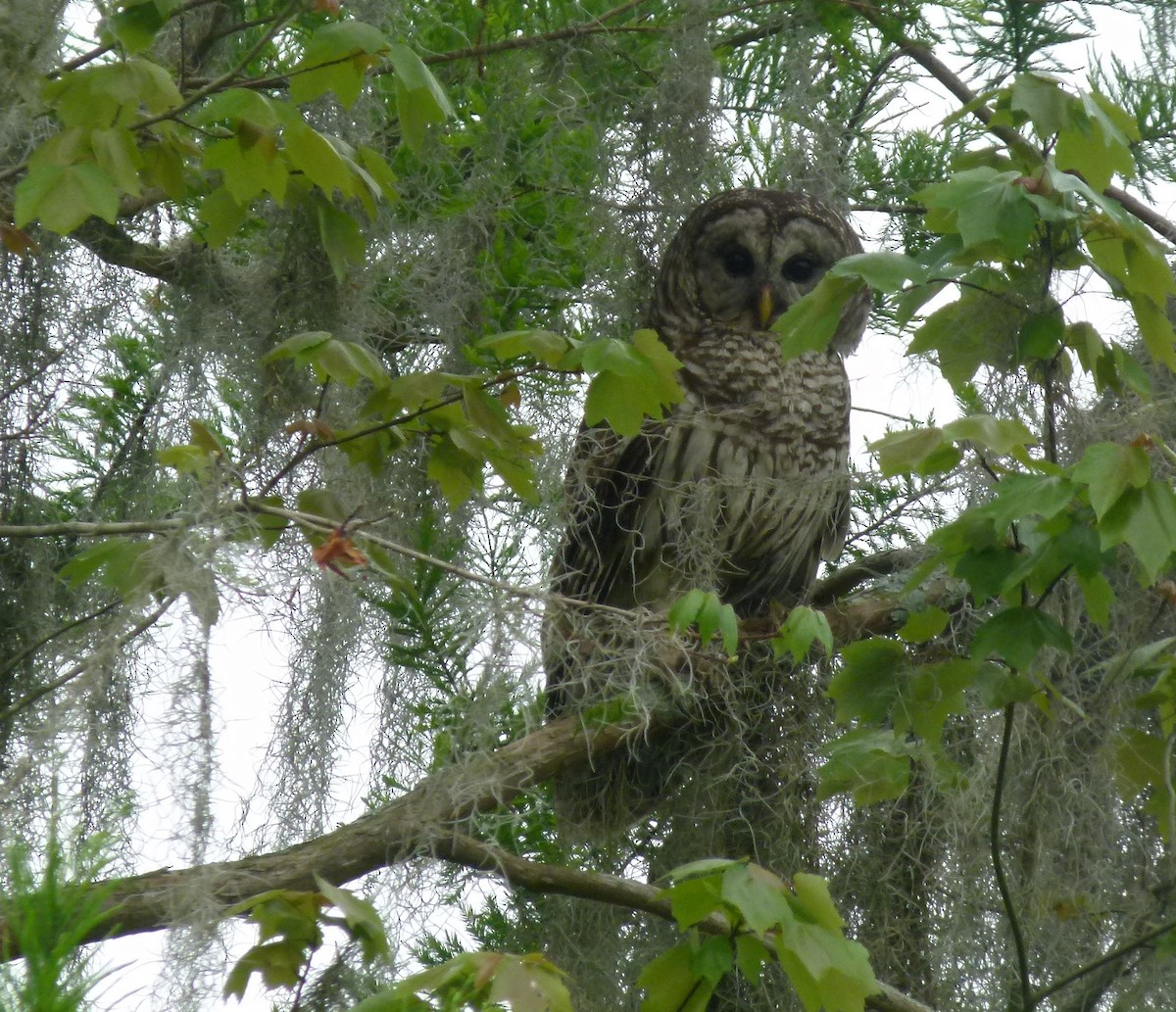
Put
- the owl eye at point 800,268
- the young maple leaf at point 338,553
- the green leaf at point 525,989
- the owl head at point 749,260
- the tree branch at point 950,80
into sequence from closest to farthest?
the green leaf at point 525,989, the young maple leaf at point 338,553, the tree branch at point 950,80, the owl head at point 749,260, the owl eye at point 800,268

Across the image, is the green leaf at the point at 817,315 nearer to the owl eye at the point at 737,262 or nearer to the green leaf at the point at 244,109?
the green leaf at the point at 244,109

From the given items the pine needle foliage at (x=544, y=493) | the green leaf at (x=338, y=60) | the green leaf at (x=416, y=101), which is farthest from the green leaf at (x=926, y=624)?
the green leaf at (x=338, y=60)

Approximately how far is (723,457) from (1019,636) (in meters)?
1.45

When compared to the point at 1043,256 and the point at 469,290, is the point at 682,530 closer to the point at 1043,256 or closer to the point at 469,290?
the point at 469,290

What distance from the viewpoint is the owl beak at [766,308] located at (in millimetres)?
3703

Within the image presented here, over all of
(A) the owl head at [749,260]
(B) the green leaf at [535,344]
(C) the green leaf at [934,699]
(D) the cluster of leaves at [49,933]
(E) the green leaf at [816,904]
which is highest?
(A) the owl head at [749,260]

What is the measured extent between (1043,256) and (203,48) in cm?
162

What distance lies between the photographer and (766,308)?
3.70 m

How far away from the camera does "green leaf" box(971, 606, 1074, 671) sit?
6.95 feet

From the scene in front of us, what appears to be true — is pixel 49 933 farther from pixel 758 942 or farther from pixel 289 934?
pixel 758 942

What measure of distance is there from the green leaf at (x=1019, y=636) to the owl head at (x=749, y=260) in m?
1.53

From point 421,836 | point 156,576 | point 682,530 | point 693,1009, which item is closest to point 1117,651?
point 682,530

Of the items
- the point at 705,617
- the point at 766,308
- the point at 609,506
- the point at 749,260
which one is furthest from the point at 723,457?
Answer: the point at 705,617

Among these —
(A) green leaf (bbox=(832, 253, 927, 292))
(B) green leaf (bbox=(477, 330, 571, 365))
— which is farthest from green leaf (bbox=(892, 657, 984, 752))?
(B) green leaf (bbox=(477, 330, 571, 365))
